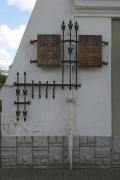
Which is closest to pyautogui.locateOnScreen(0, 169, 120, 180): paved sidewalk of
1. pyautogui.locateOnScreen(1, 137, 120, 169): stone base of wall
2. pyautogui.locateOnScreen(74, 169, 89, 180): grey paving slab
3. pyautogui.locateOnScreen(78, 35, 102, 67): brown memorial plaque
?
pyautogui.locateOnScreen(74, 169, 89, 180): grey paving slab

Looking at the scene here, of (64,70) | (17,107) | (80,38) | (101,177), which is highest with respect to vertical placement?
(80,38)

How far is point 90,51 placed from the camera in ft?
31.4

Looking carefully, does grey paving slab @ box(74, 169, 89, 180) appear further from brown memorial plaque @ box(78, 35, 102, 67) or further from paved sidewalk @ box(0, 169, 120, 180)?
brown memorial plaque @ box(78, 35, 102, 67)

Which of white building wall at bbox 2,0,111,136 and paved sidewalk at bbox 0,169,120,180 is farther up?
white building wall at bbox 2,0,111,136

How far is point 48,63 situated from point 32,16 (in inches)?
40.2

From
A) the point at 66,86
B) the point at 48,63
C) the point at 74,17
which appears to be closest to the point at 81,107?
the point at 66,86

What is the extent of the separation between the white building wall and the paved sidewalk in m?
0.74

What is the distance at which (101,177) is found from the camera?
29.3 feet

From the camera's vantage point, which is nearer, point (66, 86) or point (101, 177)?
point (101, 177)

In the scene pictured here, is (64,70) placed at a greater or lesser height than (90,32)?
lesser

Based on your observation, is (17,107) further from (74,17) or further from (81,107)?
(74,17)

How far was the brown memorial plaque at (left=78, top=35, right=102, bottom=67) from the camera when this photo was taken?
955 centimetres

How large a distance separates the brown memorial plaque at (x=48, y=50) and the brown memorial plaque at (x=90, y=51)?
458mm

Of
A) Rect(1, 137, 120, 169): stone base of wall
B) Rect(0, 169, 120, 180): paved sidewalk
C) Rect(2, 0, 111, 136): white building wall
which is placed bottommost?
Rect(0, 169, 120, 180): paved sidewalk
